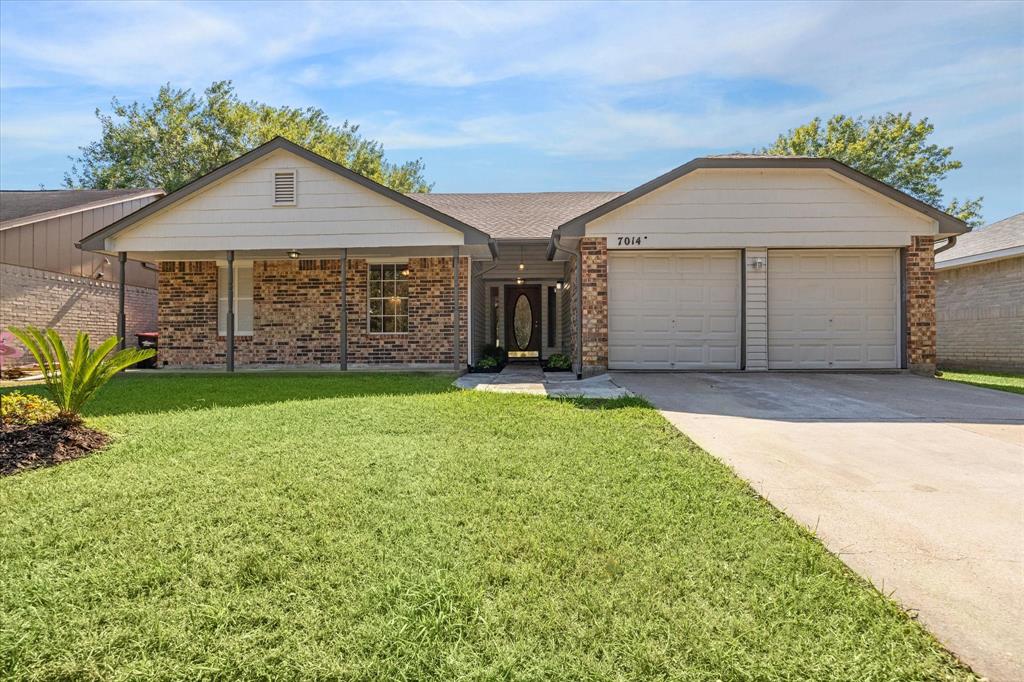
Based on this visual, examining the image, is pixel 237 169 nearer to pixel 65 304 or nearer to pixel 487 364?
pixel 487 364

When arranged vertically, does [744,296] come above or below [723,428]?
above

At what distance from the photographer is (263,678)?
1593 mm

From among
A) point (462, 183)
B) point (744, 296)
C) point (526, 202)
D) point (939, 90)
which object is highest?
point (462, 183)

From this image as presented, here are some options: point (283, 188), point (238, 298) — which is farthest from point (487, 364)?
point (238, 298)

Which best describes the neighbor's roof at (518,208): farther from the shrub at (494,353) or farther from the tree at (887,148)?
the tree at (887,148)

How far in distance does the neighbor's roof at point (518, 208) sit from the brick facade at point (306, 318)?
195cm

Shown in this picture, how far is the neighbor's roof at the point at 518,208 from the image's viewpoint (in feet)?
42.1

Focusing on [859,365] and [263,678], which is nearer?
[263,678]

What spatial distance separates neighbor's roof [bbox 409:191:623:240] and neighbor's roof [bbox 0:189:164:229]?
9395 mm

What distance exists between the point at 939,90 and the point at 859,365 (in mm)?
9245

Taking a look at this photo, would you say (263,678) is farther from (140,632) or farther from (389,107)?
(389,107)

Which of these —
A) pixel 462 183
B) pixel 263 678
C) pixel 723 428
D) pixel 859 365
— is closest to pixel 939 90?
pixel 859 365

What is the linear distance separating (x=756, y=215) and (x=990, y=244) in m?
8.04

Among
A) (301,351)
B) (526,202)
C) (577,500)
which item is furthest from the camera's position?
(526,202)
